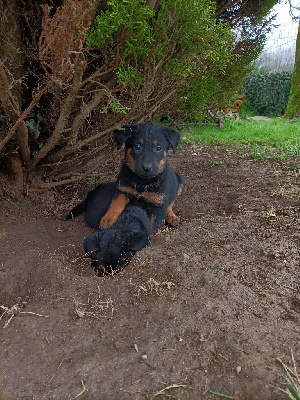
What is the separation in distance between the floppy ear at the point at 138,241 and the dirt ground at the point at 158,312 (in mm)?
75

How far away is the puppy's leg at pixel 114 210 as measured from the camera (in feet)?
13.8

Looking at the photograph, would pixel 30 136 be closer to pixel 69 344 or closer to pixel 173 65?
pixel 173 65

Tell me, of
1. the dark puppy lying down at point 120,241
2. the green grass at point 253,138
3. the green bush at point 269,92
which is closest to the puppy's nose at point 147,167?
the dark puppy lying down at point 120,241

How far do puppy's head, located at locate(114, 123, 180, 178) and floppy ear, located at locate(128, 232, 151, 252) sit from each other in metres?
0.68

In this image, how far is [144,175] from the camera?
398 cm

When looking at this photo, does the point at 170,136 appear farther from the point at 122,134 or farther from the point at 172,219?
the point at 172,219

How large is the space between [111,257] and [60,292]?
655 millimetres

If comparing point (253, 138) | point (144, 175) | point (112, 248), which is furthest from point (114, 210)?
point (253, 138)

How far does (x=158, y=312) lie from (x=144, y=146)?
2006 millimetres

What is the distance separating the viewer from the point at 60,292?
2.83m

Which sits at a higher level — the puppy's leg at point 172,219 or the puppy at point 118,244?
the puppy at point 118,244

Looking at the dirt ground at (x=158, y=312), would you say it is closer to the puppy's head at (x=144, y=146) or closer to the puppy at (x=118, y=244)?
the puppy at (x=118, y=244)

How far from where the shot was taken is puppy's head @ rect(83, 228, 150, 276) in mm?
3367

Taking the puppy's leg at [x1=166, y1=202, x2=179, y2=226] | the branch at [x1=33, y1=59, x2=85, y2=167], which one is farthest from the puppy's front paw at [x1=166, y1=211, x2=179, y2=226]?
the branch at [x1=33, y1=59, x2=85, y2=167]
